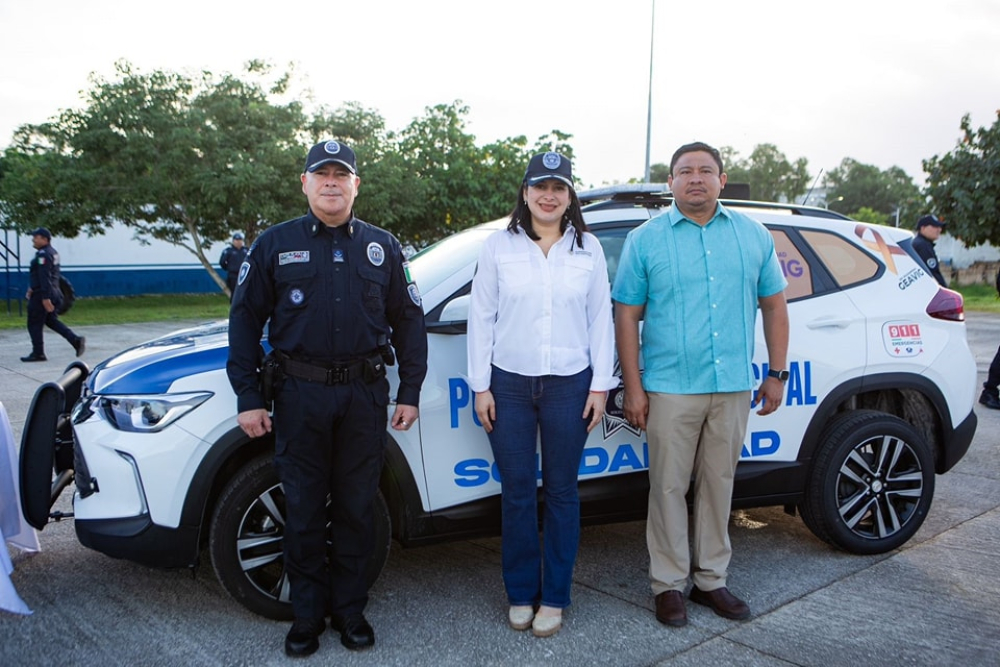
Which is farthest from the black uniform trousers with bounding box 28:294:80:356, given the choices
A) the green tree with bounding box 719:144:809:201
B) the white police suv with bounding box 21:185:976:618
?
the green tree with bounding box 719:144:809:201

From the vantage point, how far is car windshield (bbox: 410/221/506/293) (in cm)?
381

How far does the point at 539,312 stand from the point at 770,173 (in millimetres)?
69083

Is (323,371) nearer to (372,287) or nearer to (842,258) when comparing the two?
(372,287)

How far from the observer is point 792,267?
4.13m

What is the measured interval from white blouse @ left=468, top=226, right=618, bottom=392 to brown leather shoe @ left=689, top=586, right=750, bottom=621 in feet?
3.38

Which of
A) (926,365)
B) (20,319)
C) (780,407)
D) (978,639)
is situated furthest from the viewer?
(20,319)

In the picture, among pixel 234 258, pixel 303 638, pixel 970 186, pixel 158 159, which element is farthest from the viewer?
pixel 970 186

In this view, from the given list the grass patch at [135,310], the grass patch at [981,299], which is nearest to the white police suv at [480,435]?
the grass patch at [135,310]

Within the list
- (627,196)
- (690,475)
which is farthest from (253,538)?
(627,196)

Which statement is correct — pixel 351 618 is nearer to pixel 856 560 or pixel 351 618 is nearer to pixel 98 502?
pixel 98 502

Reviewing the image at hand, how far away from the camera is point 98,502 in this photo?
3.20 metres

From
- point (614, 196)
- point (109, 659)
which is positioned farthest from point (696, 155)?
point (109, 659)

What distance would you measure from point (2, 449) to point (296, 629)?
5.20 ft

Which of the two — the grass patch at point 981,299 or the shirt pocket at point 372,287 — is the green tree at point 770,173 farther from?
the shirt pocket at point 372,287
